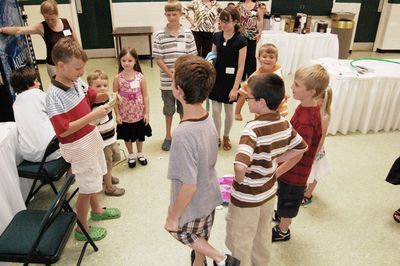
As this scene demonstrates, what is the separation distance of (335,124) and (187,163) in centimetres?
290

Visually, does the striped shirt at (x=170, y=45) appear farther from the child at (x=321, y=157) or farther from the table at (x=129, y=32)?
the table at (x=129, y=32)

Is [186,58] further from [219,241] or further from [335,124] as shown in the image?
[335,124]

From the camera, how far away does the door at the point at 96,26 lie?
6.18 m

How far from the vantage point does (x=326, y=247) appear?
7.12 feet

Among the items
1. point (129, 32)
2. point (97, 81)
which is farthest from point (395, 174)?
point (129, 32)

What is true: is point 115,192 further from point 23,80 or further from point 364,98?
point 364,98

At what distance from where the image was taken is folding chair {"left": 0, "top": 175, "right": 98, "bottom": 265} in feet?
4.97

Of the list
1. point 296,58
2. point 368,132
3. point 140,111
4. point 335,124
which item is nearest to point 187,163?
point 140,111

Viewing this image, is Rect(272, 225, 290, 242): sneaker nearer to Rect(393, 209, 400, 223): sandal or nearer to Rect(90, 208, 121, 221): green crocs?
Rect(393, 209, 400, 223): sandal

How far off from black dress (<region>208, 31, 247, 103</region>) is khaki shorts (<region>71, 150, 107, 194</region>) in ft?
4.92

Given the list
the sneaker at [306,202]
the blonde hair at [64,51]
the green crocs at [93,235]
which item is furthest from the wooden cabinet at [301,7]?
the green crocs at [93,235]

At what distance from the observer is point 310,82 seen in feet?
5.88

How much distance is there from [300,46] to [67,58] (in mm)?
4820

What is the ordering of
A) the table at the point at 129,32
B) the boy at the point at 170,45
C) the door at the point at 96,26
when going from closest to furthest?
1. the boy at the point at 170,45
2. the table at the point at 129,32
3. the door at the point at 96,26
